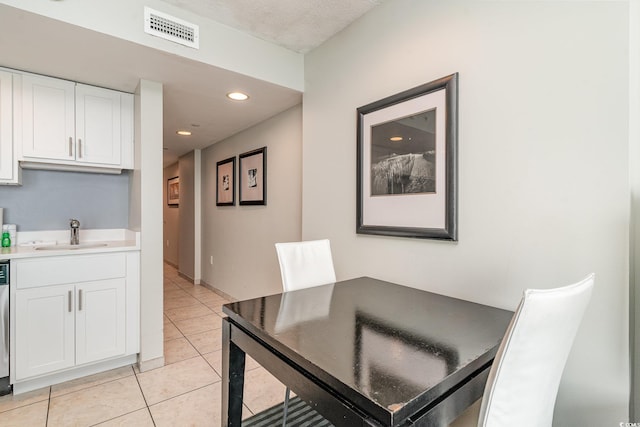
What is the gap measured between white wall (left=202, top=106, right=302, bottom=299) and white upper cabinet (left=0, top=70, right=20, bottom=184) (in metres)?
1.96

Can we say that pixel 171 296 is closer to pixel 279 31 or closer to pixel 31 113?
pixel 31 113

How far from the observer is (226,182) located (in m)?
4.04

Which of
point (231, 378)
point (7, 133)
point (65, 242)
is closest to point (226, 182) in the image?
point (65, 242)

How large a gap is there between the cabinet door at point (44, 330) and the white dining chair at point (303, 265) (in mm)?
1540

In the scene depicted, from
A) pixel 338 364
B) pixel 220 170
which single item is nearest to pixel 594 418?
pixel 338 364

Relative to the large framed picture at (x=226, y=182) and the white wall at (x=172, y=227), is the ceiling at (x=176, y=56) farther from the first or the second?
the white wall at (x=172, y=227)

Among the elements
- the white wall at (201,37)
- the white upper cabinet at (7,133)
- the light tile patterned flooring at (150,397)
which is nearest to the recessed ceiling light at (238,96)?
the white wall at (201,37)

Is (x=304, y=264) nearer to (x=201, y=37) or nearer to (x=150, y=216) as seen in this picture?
(x=150, y=216)

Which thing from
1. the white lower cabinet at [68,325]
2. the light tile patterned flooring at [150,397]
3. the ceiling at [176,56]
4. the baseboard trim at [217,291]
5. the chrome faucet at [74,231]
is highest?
the ceiling at [176,56]

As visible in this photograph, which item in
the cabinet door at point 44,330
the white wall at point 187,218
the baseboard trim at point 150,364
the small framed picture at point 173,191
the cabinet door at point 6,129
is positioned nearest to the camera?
the cabinet door at point 44,330

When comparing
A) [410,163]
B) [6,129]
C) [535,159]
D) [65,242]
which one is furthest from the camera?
[65,242]

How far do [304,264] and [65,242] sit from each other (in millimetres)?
2189

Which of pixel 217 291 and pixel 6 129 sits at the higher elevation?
pixel 6 129

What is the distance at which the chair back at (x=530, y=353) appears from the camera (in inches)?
27.5
